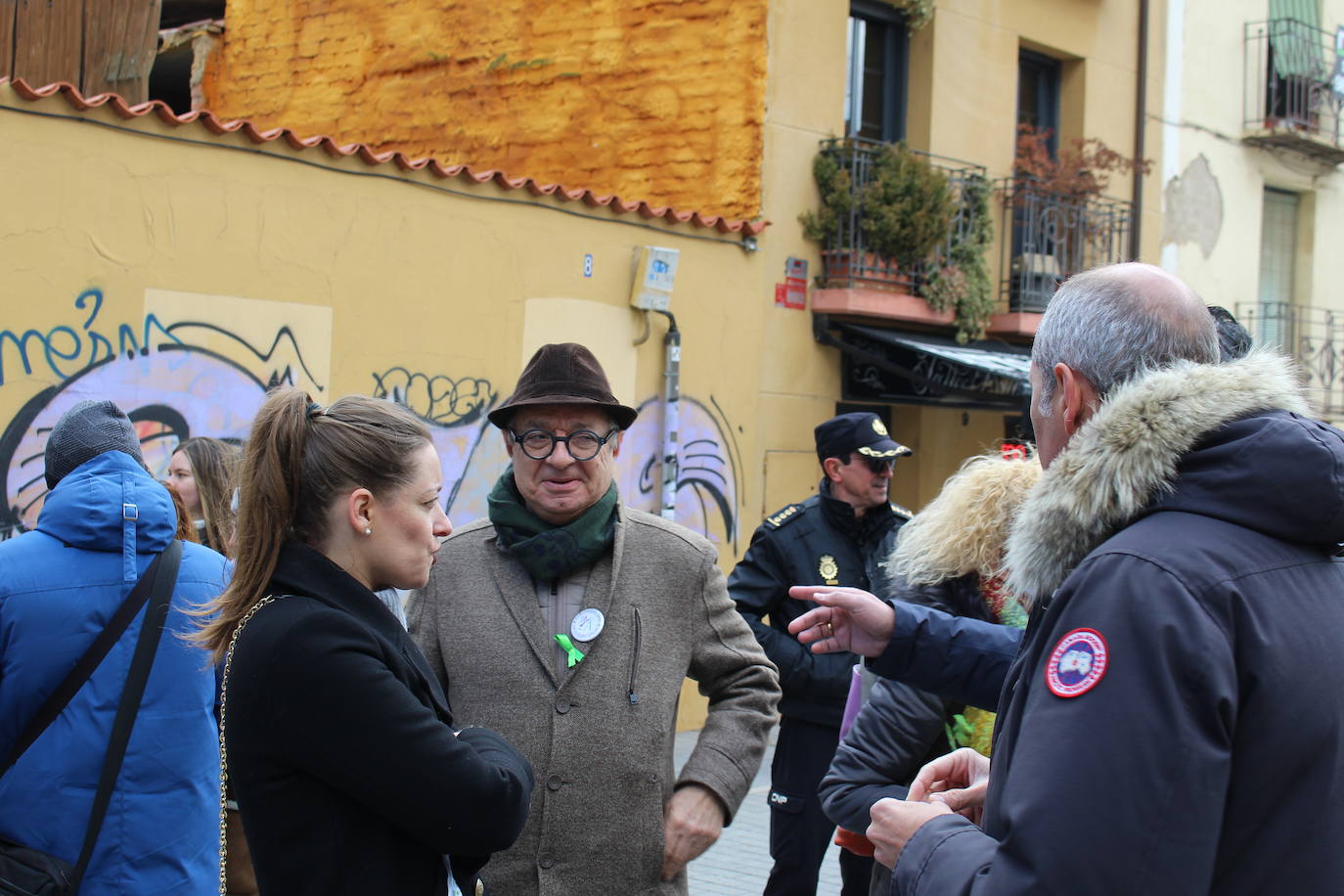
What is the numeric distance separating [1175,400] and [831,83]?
9.27 m

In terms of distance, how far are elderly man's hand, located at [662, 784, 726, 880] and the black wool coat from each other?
3.13ft

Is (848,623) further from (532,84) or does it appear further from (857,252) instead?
(532,84)

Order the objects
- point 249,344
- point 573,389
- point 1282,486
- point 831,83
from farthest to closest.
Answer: point 831,83 → point 249,344 → point 573,389 → point 1282,486

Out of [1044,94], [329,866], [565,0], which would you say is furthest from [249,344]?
[1044,94]

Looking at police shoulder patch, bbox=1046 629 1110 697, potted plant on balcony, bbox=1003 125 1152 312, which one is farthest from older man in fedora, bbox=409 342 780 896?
potted plant on balcony, bbox=1003 125 1152 312

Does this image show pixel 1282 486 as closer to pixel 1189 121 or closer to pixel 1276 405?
pixel 1276 405

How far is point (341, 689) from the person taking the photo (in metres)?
2.06

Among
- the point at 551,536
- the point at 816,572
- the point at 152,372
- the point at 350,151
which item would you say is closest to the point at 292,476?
the point at 551,536

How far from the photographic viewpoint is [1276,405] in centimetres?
177

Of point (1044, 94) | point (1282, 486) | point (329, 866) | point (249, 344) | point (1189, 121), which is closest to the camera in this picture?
point (1282, 486)

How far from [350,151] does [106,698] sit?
502 centimetres

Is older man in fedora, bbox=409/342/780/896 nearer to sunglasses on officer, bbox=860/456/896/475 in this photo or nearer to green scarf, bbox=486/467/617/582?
green scarf, bbox=486/467/617/582

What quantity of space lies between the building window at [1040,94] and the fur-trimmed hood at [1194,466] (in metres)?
11.9

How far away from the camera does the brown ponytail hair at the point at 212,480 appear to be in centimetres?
450
